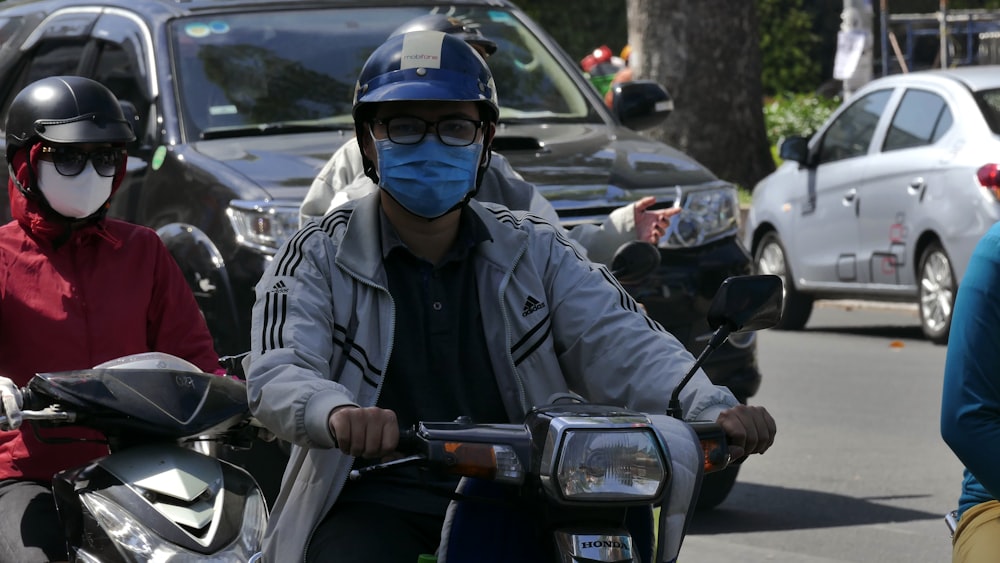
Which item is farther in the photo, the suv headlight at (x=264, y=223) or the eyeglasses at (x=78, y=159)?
the suv headlight at (x=264, y=223)

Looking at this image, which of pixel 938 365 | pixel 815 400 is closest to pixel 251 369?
pixel 815 400

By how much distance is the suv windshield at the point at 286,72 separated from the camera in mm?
7621

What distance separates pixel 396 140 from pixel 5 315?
1.36 m

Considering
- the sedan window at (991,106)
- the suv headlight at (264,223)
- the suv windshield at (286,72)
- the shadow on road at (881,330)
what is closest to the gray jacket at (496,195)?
the suv headlight at (264,223)

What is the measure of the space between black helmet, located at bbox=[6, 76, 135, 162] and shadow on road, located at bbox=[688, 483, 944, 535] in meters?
3.60

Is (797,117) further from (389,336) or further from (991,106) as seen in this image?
(389,336)

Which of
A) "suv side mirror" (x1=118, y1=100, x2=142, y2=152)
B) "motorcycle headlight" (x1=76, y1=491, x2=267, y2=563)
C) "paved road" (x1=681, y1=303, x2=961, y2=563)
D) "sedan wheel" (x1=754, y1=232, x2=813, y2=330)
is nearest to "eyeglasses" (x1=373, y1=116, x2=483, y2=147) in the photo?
"motorcycle headlight" (x1=76, y1=491, x2=267, y2=563)

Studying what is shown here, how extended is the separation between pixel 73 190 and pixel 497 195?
66.8 inches

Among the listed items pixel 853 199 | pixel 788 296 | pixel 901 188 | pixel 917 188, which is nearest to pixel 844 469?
pixel 917 188

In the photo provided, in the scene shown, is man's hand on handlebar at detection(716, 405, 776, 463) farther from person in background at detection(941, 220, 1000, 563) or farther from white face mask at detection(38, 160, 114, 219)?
white face mask at detection(38, 160, 114, 219)

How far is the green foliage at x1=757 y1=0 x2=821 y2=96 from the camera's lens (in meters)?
32.3

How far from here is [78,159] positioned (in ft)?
15.2

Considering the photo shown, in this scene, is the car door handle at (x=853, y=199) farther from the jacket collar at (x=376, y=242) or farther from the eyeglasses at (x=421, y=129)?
the eyeglasses at (x=421, y=129)

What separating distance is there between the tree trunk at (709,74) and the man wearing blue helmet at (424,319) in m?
16.0
